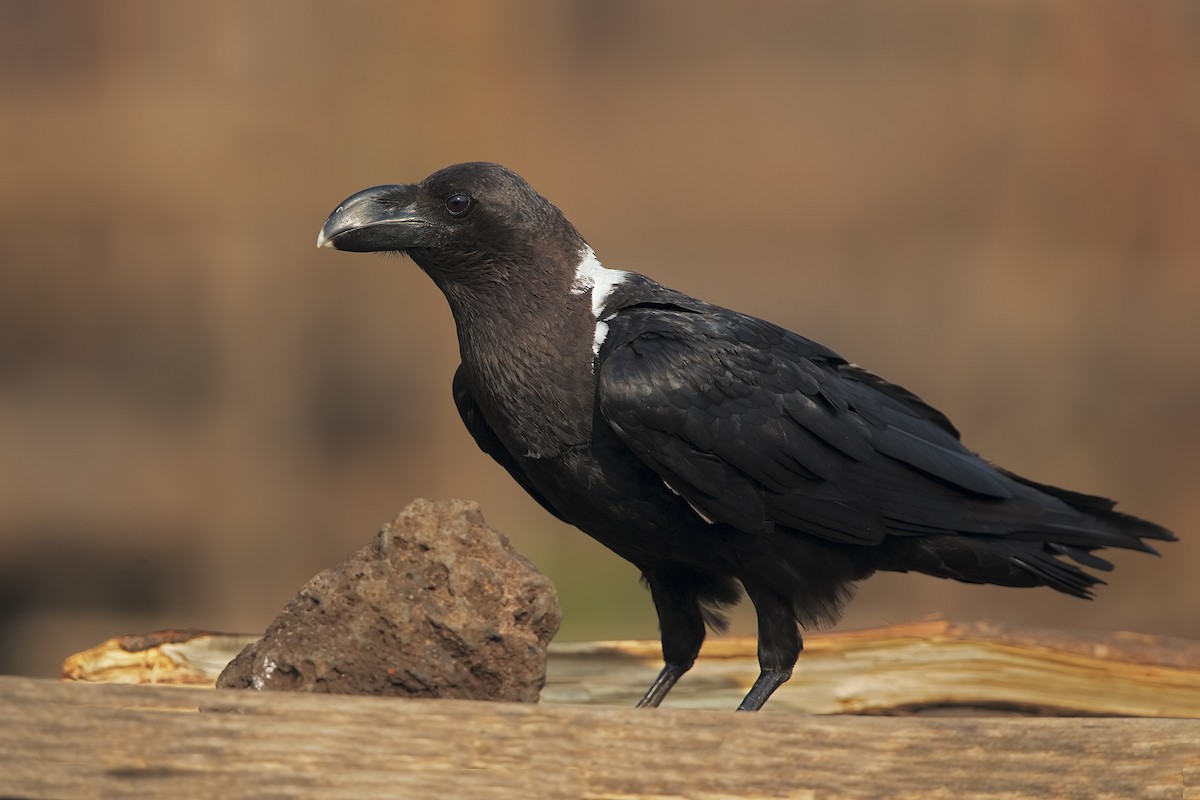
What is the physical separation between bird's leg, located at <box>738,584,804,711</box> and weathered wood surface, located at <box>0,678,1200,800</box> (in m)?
0.81

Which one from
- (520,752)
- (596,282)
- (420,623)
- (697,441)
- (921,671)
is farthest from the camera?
(921,671)

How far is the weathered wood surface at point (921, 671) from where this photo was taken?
3736mm

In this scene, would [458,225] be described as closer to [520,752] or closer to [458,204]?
[458,204]

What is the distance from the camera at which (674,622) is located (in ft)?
11.1

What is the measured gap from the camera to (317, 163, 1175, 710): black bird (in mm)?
2990

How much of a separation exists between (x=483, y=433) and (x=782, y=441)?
2.21ft

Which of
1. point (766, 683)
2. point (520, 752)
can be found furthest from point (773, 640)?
point (520, 752)

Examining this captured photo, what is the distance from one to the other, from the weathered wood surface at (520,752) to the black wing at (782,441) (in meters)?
0.75

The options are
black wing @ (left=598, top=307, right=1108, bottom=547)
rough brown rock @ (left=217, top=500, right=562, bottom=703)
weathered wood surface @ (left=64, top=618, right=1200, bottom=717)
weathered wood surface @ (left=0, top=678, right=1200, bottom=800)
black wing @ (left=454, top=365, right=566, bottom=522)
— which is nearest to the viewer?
weathered wood surface @ (left=0, top=678, right=1200, bottom=800)

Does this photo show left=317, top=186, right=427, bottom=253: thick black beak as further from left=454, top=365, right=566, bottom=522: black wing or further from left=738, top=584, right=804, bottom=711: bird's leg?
left=738, top=584, right=804, bottom=711: bird's leg

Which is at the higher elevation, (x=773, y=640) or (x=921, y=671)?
(x=773, y=640)

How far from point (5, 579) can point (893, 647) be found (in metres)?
3.87

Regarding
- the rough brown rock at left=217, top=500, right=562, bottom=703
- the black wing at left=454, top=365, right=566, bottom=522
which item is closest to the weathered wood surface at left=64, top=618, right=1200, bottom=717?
the black wing at left=454, top=365, right=566, bottom=522

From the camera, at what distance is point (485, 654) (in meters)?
2.81
